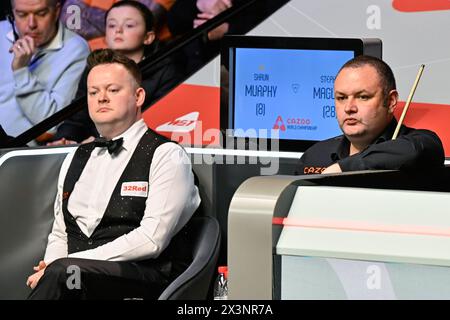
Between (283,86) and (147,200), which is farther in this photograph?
(283,86)

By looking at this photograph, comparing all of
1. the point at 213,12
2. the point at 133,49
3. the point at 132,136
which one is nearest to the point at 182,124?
the point at 133,49

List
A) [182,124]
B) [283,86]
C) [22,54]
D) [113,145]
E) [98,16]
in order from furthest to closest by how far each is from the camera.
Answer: [22,54] < [98,16] < [182,124] < [283,86] < [113,145]

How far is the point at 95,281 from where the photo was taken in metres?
3.65

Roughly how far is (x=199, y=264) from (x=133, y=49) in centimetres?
345

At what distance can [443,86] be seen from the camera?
591cm

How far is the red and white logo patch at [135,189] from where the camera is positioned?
3.87 metres

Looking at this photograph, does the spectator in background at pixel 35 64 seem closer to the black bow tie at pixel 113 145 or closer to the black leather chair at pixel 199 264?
the black bow tie at pixel 113 145

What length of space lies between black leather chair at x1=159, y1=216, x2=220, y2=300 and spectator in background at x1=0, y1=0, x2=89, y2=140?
3.26 meters

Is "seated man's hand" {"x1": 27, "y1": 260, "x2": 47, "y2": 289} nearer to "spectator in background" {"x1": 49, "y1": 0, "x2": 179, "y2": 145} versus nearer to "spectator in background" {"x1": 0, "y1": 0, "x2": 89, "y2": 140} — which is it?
"spectator in background" {"x1": 49, "y1": 0, "x2": 179, "y2": 145}

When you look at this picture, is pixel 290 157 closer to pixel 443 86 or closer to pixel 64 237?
pixel 64 237

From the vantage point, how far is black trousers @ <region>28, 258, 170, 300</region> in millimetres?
3625

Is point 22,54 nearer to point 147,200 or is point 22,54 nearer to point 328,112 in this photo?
point 328,112
